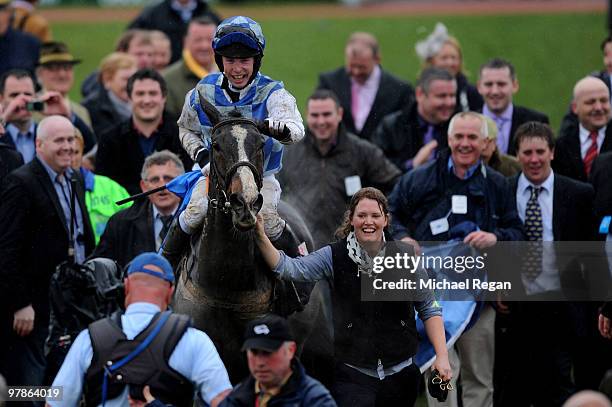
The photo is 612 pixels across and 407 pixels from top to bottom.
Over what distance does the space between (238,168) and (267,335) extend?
4.24 ft

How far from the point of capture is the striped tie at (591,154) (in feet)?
37.3

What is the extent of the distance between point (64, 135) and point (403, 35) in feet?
74.1

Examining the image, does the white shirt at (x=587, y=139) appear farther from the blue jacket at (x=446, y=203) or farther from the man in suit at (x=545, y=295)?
the blue jacket at (x=446, y=203)

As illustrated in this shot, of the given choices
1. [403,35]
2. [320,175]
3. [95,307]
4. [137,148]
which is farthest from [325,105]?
[403,35]

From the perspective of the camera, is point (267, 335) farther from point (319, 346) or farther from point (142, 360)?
point (319, 346)

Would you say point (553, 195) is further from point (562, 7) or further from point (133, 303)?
point (562, 7)

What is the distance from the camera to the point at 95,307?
916 centimetres

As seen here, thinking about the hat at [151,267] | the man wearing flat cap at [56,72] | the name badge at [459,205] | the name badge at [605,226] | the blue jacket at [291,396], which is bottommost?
the blue jacket at [291,396]

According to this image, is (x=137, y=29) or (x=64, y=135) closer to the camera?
(x=64, y=135)

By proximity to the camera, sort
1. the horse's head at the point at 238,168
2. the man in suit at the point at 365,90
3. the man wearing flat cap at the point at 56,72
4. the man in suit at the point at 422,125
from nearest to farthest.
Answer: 1. the horse's head at the point at 238,168
2. the man in suit at the point at 422,125
3. the man wearing flat cap at the point at 56,72
4. the man in suit at the point at 365,90

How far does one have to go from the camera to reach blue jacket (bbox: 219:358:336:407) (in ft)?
22.1

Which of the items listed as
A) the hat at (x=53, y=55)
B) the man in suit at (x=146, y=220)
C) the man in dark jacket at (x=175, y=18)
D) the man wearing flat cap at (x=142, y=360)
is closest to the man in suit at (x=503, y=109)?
the man in suit at (x=146, y=220)

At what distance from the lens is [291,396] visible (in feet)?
22.2

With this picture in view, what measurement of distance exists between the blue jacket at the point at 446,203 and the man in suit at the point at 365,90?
350cm
